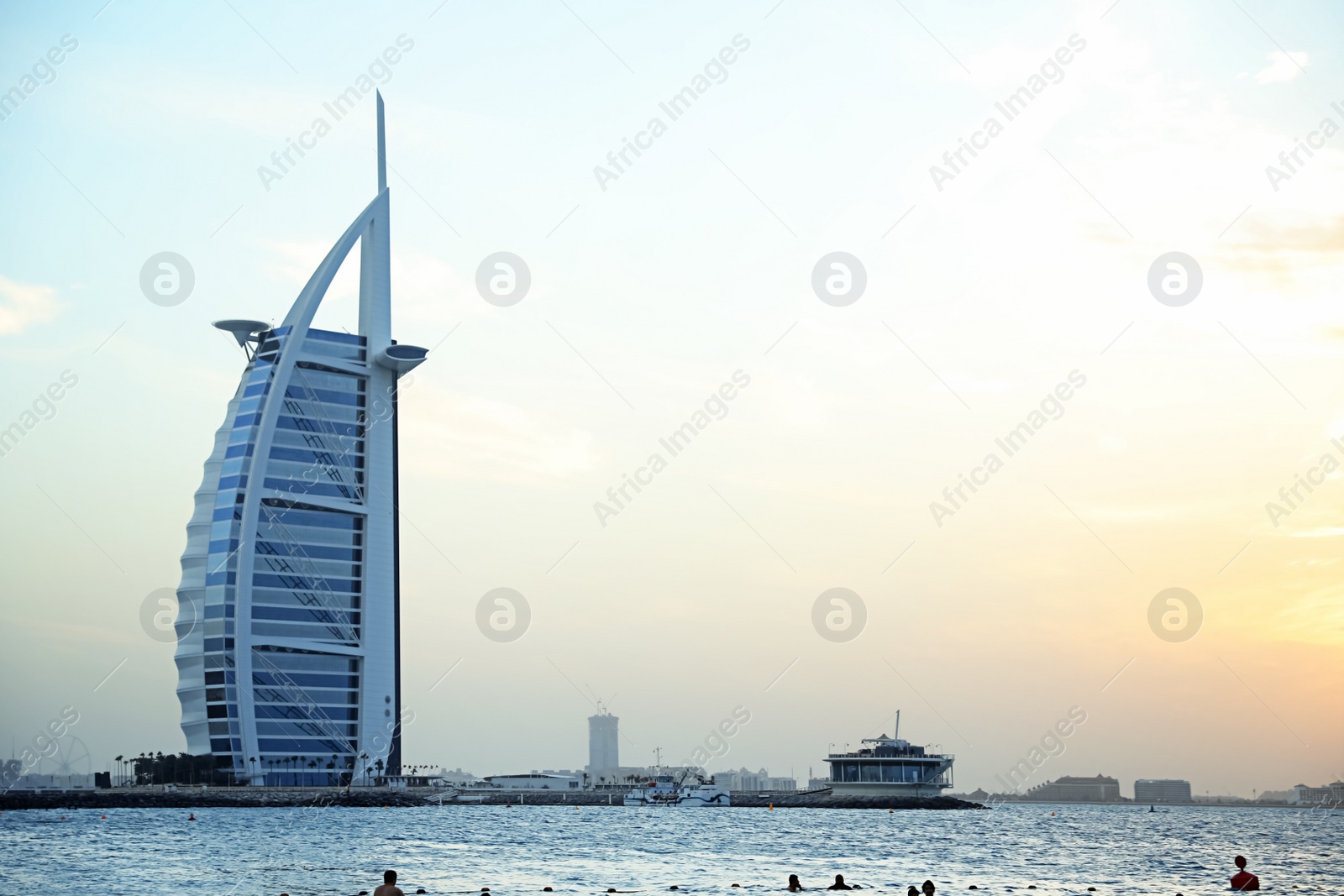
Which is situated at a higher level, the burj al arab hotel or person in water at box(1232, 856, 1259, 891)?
the burj al arab hotel

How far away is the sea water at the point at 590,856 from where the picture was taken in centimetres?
6334

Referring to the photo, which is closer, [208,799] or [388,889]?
[388,889]

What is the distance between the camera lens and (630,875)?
69.2 meters

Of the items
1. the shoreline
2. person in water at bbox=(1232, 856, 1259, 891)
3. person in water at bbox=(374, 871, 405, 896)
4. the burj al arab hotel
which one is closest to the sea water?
person in water at bbox=(1232, 856, 1259, 891)

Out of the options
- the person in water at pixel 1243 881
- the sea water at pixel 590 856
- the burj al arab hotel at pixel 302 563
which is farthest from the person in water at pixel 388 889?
the burj al arab hotel at pixel 302 563

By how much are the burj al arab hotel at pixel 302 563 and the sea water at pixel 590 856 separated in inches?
1064

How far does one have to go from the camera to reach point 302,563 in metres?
176

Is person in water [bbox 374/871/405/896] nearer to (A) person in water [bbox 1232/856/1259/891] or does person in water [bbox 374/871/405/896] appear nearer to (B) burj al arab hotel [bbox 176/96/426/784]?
(A) person in water [bbox 1232/856/1259/891]

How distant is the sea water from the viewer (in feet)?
208

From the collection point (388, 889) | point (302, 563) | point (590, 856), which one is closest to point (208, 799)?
point (302, 563)

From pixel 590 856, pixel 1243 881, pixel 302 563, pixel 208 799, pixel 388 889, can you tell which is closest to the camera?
pixel 388 889

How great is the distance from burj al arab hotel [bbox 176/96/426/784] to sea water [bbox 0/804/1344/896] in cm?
2702

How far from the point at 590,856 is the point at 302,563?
104 m

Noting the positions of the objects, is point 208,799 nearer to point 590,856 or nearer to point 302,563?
point 302,563
